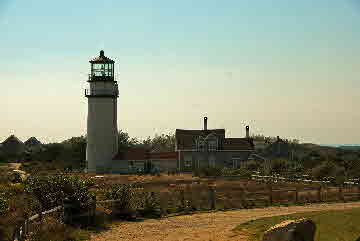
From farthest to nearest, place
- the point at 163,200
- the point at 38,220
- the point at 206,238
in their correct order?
the point at 163,200
the point at 206,238
the point at 38,220

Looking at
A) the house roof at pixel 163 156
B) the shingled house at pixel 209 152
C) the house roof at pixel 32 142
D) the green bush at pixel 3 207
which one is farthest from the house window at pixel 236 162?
the house roof at pixel 32 142

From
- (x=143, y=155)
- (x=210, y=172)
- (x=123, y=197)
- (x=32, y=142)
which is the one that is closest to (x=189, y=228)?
(x=123, y=197)

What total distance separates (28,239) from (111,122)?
145 feet

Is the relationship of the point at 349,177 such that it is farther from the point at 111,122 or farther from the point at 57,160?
the point at 57,160

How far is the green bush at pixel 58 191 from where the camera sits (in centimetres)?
2016

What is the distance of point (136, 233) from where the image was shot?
63.0ft

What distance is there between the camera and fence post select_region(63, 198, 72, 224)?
19766mm

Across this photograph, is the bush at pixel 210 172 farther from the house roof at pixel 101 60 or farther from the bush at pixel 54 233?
the bush at pixel 54 233

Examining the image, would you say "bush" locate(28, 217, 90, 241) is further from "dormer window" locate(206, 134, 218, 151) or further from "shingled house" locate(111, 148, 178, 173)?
"dormer window" locate(206, 134, 218, 151)

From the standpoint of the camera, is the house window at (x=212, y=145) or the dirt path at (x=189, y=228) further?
the house window at (x=212, y=145)

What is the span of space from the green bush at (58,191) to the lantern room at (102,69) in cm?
3623

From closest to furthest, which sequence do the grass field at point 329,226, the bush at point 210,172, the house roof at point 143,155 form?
the grass field at point 329,226, the bush at point 210,172, the house roof at point 143,155

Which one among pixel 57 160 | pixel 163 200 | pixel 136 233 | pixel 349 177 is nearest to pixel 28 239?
pixel 136 233

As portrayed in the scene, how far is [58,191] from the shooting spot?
66.8ft
